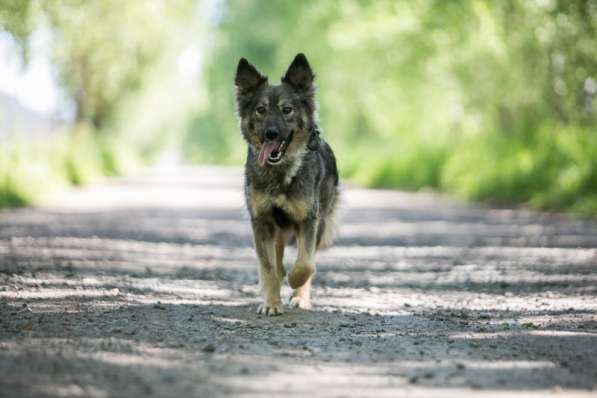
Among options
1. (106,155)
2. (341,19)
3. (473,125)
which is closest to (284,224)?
(473,125)

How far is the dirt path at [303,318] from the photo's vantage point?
447 centimetres

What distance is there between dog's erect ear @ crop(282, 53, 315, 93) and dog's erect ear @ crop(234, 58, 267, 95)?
0.23 metres

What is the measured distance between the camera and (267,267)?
7297 millimetres

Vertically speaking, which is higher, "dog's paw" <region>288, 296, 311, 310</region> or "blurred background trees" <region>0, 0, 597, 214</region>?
"blurred background trees" <region>0, 0, 597, 214</region>

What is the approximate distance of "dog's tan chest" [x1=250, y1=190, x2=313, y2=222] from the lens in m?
7.20

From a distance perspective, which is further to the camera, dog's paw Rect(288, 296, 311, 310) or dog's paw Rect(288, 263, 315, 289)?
dog's paw Rect(288, 296, 311, 310)

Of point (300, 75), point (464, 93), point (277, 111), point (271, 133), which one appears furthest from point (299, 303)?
point (464, 93)

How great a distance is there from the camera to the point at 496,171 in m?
23.0

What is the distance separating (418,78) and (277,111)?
26.2 m

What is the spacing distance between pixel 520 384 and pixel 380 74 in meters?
30.8

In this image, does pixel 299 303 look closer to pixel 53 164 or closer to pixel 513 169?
pixel 513 169

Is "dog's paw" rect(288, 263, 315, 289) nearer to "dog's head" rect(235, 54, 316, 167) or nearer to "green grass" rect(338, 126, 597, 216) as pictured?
"dog's head" rect(235, 54, 316, 167)

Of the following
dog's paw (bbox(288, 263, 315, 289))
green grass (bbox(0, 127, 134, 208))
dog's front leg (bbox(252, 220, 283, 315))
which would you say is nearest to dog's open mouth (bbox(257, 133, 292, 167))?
dog's front leg (bbox(252, 220, 283, 315))

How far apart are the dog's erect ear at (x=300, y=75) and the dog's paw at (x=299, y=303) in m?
1.87
